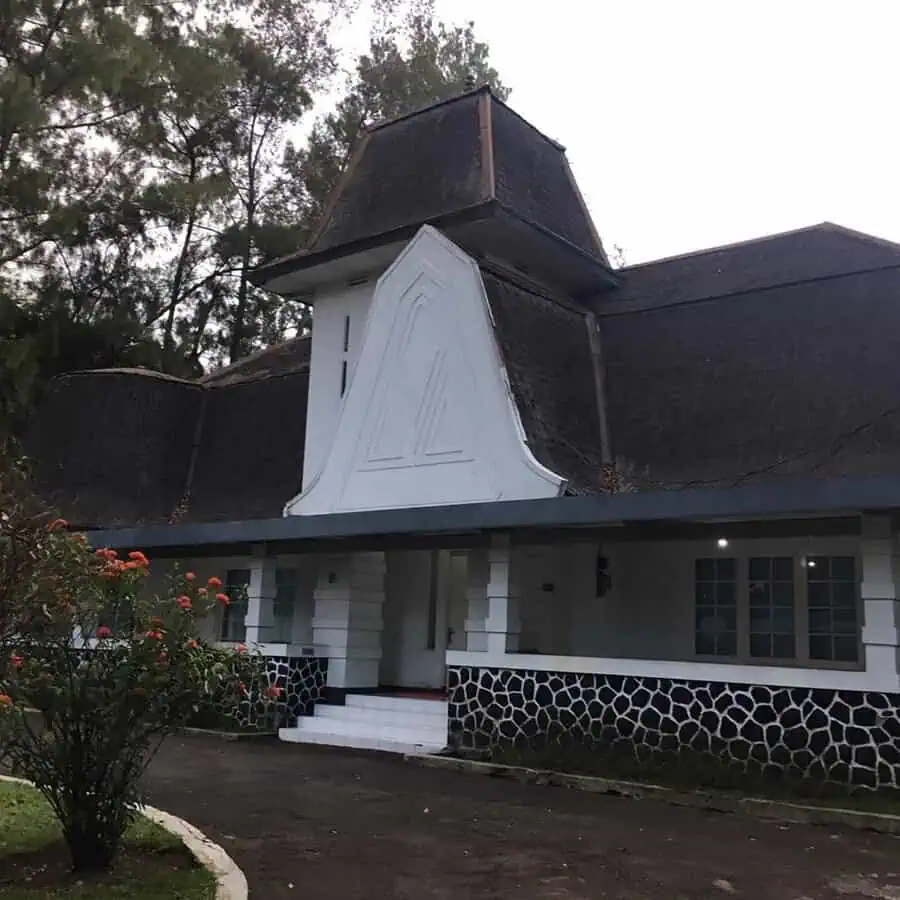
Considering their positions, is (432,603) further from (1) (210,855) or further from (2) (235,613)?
(1) (210,855)

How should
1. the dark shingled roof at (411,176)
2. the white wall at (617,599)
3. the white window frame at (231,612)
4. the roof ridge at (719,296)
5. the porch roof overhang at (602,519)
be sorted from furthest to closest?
the white window frame at (231,612) → the dark shingled roof at (411,176) → the roof ridge at (719,296) → the white wall at (617,599) → the porch roof overhang at (602,519)

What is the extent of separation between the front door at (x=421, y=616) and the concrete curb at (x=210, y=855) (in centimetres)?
684

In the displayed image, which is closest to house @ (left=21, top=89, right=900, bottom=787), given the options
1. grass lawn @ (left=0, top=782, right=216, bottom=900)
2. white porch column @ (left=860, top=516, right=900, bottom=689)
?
white porch column @ (left=860, top=516, right=900, bottom=689)

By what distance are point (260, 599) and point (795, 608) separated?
7.06 m

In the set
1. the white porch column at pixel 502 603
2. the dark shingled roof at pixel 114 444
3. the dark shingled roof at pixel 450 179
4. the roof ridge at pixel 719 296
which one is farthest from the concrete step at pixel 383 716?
the dark shingled roof at pixel 450 179

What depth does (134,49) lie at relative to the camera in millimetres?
20000

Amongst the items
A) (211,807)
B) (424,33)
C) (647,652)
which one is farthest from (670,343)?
(424,33)

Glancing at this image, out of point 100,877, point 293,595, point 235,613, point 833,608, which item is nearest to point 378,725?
point 293,595

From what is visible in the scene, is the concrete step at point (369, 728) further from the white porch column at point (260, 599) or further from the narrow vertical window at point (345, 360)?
the narrow vertical window at point (345, 360)

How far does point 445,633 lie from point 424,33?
20617 mm

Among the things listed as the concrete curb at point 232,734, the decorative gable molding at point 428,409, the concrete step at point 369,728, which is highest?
the decorative gable molding at point 428,409

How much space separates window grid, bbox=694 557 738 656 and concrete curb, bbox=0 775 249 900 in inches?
258

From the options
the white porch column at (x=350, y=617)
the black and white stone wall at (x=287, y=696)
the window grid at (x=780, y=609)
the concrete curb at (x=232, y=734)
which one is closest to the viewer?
the window grid at (x=780, y=609)

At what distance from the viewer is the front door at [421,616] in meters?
14.2
